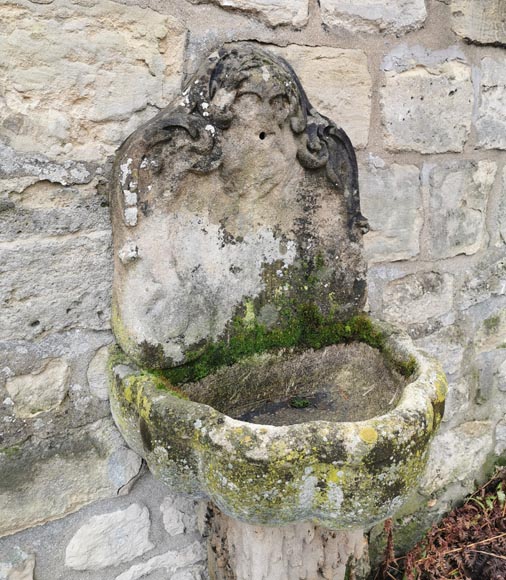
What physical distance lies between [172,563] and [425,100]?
1560 millimetres

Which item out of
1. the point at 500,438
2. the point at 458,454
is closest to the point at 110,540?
the point at 458,454

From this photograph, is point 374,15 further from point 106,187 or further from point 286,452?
point 286,452

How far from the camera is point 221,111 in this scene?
3.93 feet

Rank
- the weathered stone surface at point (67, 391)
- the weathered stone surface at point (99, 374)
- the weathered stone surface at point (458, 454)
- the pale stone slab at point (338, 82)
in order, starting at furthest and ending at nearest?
the weathered stone surface at point (458, 454), the pale stone slab at point (338, 82), the weathered stone surface at point (99, 374), the weathered stone surface at point (67, 391)

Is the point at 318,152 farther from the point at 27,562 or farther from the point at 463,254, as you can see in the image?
the point at 27,562

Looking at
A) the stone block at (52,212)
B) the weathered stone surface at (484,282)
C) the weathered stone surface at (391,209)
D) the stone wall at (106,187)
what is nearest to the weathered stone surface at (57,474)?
the stone wall at (106,187)

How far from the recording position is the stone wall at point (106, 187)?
1144 millimetres

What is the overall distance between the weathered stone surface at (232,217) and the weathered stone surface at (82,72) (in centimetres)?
9

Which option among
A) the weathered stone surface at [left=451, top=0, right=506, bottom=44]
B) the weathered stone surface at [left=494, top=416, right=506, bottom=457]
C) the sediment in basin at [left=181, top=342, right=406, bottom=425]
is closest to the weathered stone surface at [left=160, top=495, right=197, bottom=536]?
the sediment in basin at [left=181, top=342, right=406, bottom=425]

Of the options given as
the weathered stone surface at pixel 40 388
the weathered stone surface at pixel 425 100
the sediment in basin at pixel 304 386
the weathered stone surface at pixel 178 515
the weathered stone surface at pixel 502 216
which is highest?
the weathered stone surface at pixel 425 100

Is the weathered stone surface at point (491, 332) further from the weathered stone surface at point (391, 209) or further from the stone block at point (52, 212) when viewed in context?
the stone block at point (52, 212)

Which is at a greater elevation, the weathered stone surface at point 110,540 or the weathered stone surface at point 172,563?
the weathered stone surface at point 110,540

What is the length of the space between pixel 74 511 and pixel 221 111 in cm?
103

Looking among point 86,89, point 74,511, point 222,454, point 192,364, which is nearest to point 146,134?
point 86,89
